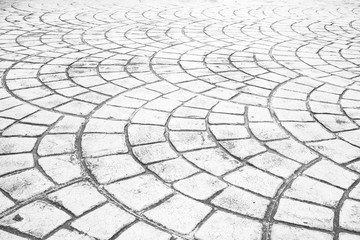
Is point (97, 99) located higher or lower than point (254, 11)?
lower

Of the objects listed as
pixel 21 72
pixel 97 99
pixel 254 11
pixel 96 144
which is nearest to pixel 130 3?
pixel 254 11

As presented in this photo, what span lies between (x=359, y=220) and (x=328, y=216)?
16 cm

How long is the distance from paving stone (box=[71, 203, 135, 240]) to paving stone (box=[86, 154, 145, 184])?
25 centimetres

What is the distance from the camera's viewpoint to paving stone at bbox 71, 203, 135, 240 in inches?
57.9

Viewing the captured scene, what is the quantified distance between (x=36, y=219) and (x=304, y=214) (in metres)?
1.40

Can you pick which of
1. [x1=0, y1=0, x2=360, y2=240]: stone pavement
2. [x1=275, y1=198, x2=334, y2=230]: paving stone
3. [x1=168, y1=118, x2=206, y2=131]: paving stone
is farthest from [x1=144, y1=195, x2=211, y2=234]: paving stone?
[x1=168, y1=118, x2=206, y2=131]: paving stone

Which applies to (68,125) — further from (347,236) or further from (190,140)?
(347,236)

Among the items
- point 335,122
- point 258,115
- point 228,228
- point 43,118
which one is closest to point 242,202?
point 228,228

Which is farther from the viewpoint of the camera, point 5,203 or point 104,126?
point 104,126

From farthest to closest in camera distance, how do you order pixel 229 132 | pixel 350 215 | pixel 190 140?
pixel 229 132, pixel 190 140, pixel 350 215

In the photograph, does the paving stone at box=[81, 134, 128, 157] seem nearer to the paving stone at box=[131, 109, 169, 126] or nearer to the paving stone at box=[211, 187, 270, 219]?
the paving stone at box=[131, 109, 169, 126]

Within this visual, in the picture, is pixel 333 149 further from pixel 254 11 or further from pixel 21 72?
pixel 254 11

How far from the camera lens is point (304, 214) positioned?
1590 mm

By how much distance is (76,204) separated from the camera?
5.33 feet
